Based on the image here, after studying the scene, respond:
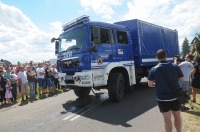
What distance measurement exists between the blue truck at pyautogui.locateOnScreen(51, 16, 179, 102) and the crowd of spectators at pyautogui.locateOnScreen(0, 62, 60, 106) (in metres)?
3.05

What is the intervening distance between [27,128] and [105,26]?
4875 millimetres

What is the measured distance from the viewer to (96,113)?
9.12 meters

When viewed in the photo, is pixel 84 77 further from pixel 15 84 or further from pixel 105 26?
pixel 15 84

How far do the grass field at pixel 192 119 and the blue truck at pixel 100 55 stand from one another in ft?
9.96

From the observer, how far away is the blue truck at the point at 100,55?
981 centimetres

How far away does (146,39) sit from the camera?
1356 centimetres

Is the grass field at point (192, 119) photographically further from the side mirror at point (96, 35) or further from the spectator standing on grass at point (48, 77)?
the spectator standing on grass at point (48, 77)

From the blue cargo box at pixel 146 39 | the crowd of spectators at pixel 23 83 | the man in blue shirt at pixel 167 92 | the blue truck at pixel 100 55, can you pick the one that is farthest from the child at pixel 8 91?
the man in blue shirt at pixel 167 92

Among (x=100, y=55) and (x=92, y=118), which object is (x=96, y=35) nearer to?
(x=100, y=55)

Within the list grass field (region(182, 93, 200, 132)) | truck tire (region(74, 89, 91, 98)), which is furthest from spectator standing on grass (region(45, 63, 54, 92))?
grass field (region(182, 93, 200, 132))

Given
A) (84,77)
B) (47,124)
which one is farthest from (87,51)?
(47,124)

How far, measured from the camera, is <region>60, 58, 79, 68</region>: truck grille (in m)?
10.1

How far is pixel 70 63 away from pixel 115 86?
6.29 ft

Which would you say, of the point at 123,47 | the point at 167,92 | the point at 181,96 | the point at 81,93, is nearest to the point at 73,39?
the point at 123,47
